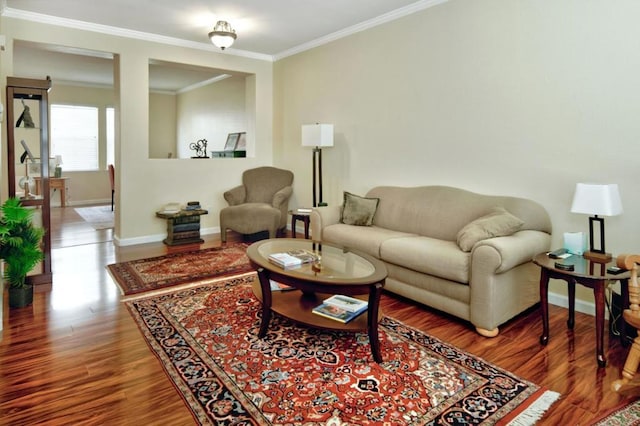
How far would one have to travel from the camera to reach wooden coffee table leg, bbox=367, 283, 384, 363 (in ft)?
7.79

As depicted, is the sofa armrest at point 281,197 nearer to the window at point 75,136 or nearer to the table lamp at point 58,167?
the table lamp at point 58,167

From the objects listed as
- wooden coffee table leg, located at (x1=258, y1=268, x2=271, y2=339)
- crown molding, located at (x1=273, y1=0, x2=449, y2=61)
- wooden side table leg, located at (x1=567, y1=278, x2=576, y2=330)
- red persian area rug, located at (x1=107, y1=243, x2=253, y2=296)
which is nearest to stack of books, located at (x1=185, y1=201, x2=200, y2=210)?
red persian area rug, located at (x1=107, y1=243, x2=253, y2=296)

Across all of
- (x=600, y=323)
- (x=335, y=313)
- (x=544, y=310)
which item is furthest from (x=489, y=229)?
(x=335, y=313)

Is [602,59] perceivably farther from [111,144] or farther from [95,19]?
[111,144]

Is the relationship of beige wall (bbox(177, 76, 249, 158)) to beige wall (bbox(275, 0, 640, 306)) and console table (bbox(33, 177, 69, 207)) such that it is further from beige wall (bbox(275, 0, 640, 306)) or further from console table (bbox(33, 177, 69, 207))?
console table (bbox(33, 177, 69, 207))

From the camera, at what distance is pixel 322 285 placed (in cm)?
241

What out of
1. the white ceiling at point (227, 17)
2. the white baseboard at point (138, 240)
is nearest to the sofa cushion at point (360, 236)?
the white ceiling at point (227, 17)

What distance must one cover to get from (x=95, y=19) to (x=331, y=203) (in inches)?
139

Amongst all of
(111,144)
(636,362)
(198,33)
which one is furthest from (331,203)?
(111,144)

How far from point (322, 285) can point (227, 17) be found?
141 inches

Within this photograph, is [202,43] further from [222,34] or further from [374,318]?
[374,318]

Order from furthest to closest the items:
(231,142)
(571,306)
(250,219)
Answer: (231,142)
(250,219)
(571,306)

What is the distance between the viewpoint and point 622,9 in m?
2.86

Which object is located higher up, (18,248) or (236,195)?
(236,195)
